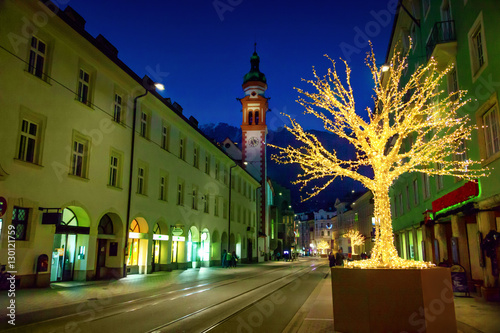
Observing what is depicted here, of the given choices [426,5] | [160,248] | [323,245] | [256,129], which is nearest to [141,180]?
[160,248]

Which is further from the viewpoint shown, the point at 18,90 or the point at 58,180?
the point at 58,180

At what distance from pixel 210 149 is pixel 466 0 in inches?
1052

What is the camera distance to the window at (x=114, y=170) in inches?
853

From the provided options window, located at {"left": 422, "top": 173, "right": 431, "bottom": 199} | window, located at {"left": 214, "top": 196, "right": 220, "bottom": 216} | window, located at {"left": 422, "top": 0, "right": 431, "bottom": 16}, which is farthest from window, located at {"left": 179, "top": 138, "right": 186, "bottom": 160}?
window, located at {"left": 422, "top": 0, "right": 431, "bottom": 16}

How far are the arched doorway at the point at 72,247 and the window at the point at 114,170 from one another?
2896 mm

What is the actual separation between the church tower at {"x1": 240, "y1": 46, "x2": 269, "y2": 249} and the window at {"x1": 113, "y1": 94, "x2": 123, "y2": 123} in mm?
37399

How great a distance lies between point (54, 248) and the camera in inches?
707

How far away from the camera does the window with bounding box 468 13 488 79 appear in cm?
1310

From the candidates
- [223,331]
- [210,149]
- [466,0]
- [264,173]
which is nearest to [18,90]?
[223,331]

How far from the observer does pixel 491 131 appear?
43.1ft

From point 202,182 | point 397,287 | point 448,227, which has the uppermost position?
point 202,182

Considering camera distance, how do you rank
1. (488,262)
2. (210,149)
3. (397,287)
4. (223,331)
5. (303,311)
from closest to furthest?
(397,287) → (223,331) → (303,311) → (488,262) → (210,149)

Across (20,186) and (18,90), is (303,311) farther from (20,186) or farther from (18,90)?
(18,90)

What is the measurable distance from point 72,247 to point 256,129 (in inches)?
1715
